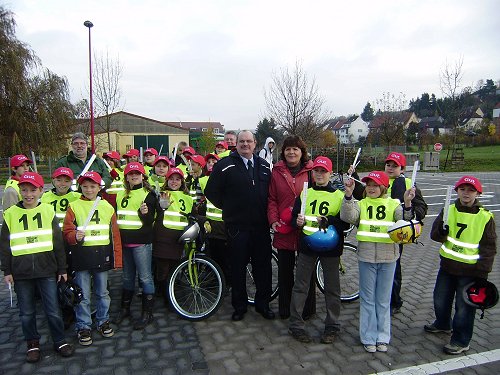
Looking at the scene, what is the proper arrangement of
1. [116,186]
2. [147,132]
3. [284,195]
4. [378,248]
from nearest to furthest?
[378,248]
[284,195]
[116,186]
[147,132]

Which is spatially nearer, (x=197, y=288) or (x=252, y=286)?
(x=197, y=288)

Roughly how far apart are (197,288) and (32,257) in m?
1.95

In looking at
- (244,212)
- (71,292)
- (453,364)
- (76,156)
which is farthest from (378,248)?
(76,156)

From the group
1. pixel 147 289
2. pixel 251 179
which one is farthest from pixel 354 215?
pixel 147 289

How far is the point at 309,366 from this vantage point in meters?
3.71

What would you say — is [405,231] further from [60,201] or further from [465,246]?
[60,201]

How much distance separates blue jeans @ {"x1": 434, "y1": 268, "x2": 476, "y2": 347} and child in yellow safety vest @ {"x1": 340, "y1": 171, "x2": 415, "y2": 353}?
0.68m

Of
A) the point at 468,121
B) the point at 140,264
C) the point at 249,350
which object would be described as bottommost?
the point at 249,350

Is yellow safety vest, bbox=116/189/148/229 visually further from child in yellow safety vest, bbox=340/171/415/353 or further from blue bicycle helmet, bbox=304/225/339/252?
child in yellow safety vest, bbox=340/171/415/353

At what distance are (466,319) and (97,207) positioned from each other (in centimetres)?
403

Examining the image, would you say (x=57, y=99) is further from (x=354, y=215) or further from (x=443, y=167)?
(x=443, y=167)

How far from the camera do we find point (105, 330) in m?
4.34

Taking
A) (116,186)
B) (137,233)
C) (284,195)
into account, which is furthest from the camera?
(116,186)

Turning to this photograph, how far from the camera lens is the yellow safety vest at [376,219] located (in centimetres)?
394
